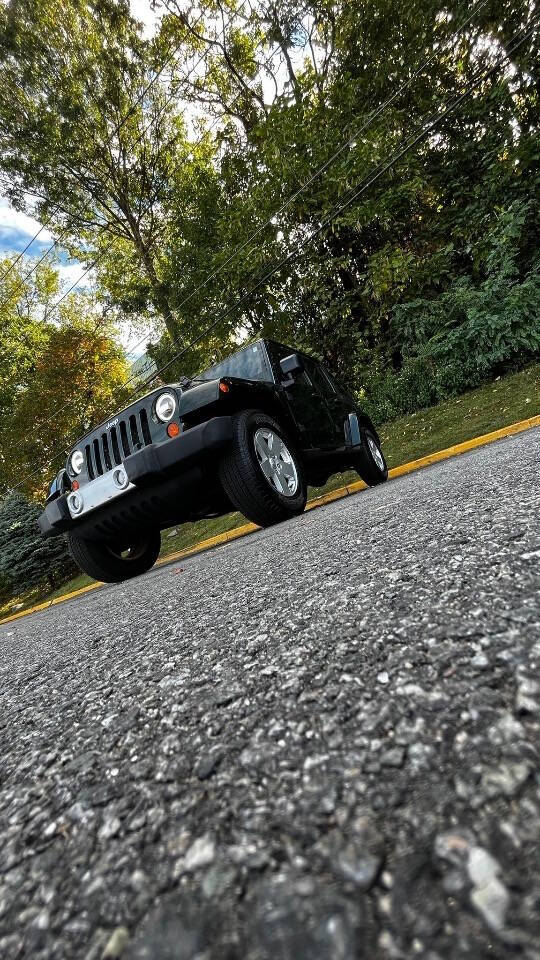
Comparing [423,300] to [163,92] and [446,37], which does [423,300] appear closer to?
[446,37]

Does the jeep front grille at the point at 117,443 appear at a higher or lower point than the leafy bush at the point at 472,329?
lower

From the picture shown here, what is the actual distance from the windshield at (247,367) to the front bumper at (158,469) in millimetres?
1364

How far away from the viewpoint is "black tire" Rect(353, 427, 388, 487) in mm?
6109

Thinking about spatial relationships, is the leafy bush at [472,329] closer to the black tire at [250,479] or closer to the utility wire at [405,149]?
the utility wire at [405,149]

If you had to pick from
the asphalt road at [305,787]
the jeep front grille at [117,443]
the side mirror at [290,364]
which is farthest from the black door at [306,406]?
the asphalt road at [305,787]

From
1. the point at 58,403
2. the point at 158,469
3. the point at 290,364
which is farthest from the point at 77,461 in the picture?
the point at 58,403

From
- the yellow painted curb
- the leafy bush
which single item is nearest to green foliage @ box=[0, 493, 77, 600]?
the yellow painted curb

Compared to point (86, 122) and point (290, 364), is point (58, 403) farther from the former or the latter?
point (290, 364)

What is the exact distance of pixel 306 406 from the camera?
17.3 ft

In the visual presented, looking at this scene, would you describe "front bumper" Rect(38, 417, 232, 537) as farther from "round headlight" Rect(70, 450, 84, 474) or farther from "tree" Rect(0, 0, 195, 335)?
"tree" Rect(0, 0, 195, 335)

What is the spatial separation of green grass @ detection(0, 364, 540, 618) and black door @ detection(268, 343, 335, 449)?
86.6 inches

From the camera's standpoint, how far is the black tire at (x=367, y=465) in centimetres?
611

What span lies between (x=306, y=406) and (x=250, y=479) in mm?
1644

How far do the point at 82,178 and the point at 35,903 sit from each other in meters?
18.3
